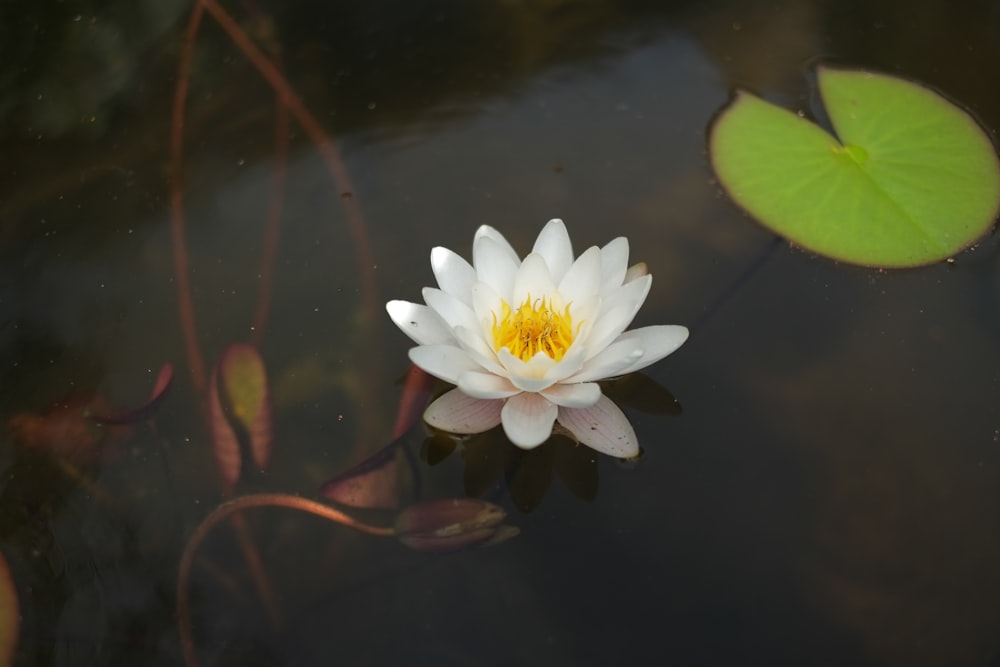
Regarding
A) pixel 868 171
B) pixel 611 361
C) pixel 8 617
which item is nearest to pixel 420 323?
pixel 611 361

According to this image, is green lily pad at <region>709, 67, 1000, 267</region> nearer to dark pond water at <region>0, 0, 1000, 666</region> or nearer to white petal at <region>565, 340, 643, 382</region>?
dark pond water at <region>0, 0, 1000, 666</region>

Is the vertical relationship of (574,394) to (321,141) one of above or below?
below

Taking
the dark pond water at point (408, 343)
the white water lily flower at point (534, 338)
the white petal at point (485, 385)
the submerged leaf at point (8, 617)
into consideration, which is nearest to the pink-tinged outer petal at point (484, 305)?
the white water lily flower at point (534, 338)

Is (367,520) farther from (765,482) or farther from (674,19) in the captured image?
(674,19)

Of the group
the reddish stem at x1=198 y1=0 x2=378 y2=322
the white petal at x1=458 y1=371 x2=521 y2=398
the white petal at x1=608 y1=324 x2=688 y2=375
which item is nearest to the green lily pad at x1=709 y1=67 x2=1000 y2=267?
the white petal at x1=608 y1=324 x2=688 y2=375

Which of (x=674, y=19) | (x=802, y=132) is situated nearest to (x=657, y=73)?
(x=674, y=19)

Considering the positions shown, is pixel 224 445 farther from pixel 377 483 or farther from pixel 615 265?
pixel 615 265
